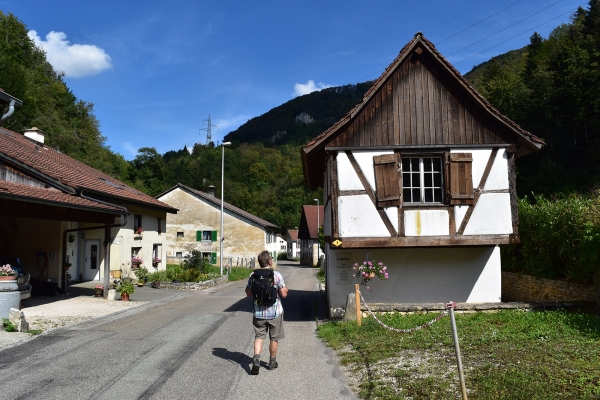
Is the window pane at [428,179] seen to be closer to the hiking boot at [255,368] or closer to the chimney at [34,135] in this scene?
the hiking boot at [255,368]

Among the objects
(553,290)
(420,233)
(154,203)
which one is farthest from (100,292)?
(553,290)

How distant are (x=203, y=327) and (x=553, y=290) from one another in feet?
28.4

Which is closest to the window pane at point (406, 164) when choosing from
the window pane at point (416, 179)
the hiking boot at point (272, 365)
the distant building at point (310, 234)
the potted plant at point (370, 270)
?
the window pane at point (416, 179)

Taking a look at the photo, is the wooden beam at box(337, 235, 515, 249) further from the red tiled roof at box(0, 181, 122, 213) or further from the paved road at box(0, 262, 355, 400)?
the red tiled roof at box(0, 181, 122, 213)

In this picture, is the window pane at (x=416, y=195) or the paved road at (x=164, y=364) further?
the window pane at (x=416, y=195)

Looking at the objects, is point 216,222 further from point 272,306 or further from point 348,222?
point 272,306

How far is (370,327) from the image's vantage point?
10.1 m

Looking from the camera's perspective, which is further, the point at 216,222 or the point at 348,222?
the point at 216,222

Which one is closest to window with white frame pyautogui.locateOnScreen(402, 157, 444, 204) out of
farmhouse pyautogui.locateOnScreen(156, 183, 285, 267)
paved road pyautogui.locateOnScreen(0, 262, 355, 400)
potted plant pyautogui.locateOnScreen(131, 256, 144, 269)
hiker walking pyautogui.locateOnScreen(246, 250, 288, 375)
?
paved road pyautogui.locateOnScreen(0, 262, 355, 400)

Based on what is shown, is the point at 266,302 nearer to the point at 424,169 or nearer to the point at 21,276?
the point at 424,169

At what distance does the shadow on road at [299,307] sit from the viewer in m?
13.9

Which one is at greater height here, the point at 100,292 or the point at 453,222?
the point at 453,222

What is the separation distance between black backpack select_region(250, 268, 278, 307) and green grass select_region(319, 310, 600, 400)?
5.20 feet

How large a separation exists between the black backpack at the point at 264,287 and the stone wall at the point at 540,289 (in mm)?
7686
